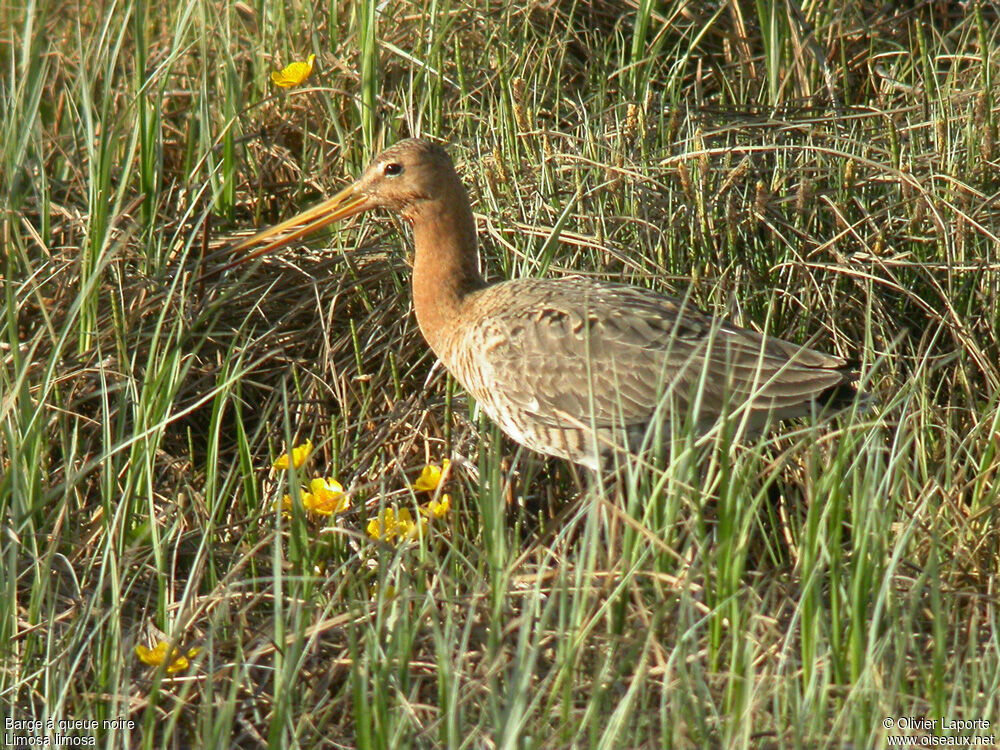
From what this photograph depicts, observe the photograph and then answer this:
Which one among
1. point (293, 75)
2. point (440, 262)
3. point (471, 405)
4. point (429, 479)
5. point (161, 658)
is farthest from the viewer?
point (293, 75)

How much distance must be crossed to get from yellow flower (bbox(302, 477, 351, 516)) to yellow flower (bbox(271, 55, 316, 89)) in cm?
173

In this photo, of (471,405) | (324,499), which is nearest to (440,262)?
(471,405)

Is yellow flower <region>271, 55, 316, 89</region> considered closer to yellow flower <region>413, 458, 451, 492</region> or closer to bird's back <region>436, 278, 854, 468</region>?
bird's back <region>436, 278, 854, 468</region>

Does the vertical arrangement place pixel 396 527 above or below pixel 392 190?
below

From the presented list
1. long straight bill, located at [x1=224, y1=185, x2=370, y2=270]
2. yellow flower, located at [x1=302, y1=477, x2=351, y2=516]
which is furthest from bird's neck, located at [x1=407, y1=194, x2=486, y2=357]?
yellow flower, located at [x1=302, y1=477, x2=351, y2=516]

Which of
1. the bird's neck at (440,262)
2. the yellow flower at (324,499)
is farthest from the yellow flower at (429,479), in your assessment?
the bird's neck at (440,262)

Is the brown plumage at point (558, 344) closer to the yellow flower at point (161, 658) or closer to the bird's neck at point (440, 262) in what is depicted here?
the bird's neck at point (440, 262)

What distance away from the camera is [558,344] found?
160 inches

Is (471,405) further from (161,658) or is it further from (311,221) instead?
(161,658)

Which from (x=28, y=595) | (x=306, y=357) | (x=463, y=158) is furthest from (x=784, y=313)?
(x=28, y=595)

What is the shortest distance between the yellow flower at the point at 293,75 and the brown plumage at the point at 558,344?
70cm

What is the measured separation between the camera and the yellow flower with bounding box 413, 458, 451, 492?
3.93m

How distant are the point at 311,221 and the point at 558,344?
3.23 ft

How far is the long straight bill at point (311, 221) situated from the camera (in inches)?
173
